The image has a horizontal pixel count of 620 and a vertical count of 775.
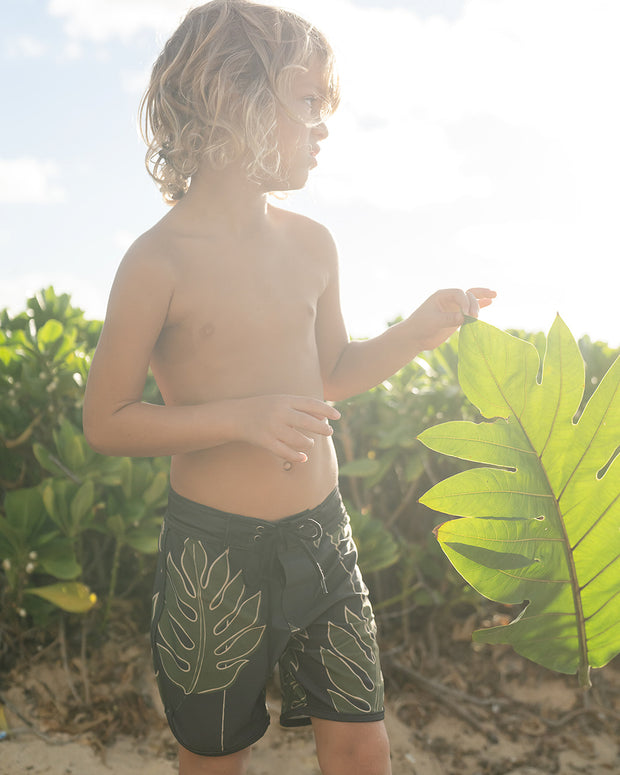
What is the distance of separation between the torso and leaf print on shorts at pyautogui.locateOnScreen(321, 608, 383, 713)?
24 centimetres

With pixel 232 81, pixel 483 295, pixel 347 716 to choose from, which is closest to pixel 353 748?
pixel 347 716

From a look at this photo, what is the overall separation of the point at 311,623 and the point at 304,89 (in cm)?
102

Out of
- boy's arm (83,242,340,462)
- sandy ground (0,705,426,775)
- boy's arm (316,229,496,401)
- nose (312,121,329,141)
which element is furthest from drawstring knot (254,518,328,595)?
sandy ground (0,705,426,775)

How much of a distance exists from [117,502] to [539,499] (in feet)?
5.04

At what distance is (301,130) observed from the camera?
1.50 metres

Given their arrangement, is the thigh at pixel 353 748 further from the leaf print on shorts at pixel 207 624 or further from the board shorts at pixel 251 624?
the leaf print on shorts at pixel 207 624

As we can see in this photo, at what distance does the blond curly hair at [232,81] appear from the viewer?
58.3 inches

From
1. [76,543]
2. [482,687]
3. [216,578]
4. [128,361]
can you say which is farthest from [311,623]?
[482,687]

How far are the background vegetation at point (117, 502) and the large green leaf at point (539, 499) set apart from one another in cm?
114

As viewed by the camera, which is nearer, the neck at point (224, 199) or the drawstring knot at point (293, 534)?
the drawstring knot at point (293, 534)

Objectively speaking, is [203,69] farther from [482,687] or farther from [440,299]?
[482,687]

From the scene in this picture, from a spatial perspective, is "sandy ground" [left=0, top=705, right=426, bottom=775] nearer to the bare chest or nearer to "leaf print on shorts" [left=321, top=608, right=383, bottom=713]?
"leaf print on shorts" [left=321, top=608, right=383, bottom=713]

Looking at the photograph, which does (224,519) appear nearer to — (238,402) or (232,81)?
(238,402)

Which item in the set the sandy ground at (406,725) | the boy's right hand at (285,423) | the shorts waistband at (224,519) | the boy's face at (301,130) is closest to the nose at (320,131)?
the boy's face at (301,130)
